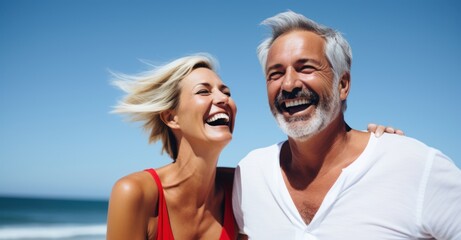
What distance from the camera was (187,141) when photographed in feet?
14.2

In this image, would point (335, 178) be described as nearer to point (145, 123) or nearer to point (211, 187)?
point (211, 187)

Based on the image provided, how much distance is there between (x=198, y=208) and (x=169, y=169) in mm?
463

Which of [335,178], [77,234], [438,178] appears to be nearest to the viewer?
[438,178]

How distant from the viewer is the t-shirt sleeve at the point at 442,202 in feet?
9.73

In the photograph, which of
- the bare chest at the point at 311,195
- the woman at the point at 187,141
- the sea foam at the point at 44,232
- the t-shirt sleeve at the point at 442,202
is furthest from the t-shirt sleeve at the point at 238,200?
the sea foam at the point at 44,232

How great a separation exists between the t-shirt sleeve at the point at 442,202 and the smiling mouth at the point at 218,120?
1.88 meters

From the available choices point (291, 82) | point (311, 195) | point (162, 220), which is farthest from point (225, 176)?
point (291, 82)

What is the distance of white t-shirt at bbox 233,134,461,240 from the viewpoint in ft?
9.77

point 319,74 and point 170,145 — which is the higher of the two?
point 319,74

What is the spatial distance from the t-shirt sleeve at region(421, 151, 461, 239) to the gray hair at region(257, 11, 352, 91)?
110 centimetres

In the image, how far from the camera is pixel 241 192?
4094 millimetres

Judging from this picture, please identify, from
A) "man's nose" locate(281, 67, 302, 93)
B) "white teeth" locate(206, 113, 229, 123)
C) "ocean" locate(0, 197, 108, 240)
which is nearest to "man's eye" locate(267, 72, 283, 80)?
"man's nose" locate(281, 67, 302, 93)

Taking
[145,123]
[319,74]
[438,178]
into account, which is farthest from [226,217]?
[438,178]

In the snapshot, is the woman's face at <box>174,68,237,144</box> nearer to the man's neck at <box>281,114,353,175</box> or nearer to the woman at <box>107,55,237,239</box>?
the woman at <box>107,55,237,239</box>
